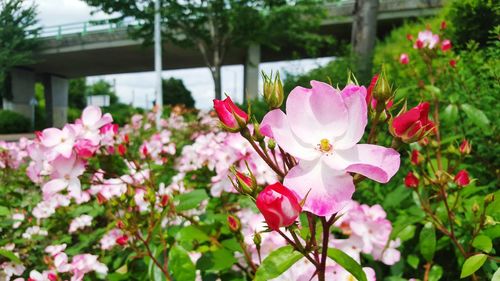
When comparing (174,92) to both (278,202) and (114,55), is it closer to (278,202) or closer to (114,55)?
(114,55)

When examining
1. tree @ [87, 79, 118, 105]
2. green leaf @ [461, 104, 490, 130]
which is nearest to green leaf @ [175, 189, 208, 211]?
green leaf @ [461, 104, 490, 130]

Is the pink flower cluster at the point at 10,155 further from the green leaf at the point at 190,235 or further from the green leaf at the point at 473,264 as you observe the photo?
the green leaf at the point at 473,264

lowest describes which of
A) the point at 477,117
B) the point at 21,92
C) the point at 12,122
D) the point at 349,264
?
the point at 12,122

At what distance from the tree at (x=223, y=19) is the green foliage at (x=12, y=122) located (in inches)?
580

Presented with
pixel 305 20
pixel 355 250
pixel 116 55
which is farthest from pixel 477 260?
pixel 116 55

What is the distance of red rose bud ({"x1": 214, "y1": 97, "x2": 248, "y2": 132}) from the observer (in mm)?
755

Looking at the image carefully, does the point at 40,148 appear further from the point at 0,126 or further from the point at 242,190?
the point at 0,126

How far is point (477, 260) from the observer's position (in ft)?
3.18

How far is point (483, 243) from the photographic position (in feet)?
3.70

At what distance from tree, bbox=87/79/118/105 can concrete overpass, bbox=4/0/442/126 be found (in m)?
19.0

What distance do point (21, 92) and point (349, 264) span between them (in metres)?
33.2

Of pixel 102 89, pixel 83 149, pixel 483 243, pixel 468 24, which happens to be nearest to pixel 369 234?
pixel 483 243

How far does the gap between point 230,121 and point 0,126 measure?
28395 millimetres

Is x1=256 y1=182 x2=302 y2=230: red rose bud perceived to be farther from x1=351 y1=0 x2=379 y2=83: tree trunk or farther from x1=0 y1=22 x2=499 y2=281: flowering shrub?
x1=351 y1=0 x2=379 y2=83: tree trunk
